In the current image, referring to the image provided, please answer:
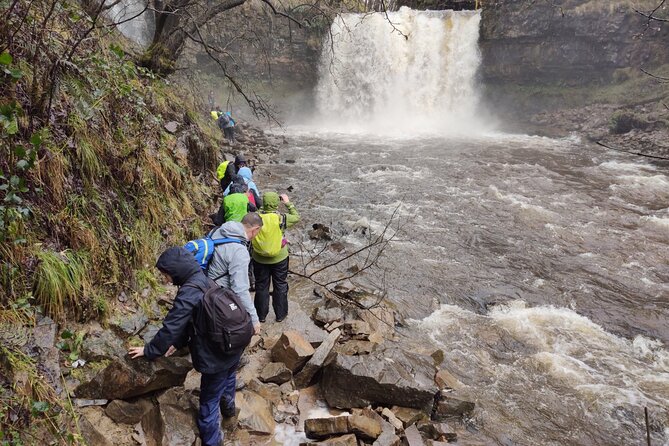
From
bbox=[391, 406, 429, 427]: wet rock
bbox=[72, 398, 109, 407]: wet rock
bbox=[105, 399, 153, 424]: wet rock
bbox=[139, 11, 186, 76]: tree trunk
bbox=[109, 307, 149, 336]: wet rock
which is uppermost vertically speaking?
bbox=[139, 11, 186, 76]: tree trunk

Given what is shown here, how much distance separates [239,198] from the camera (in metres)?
5.56

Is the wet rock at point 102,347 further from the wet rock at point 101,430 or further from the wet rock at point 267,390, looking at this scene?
the wet rock at point 267,390

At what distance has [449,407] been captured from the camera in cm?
432

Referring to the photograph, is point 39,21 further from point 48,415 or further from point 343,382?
point 343,382

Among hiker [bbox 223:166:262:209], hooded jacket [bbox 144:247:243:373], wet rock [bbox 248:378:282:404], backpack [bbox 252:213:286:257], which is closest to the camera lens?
hooded jacket [bbox 144:247:243:373]

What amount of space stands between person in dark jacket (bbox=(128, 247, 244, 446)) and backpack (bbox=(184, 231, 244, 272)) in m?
0.45

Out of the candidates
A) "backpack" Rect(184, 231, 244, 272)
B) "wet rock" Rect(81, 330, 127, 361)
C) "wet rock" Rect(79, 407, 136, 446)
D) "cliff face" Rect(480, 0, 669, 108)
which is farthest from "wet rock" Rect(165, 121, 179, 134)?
"cliff face" Rect(480, 0, 669, 108)

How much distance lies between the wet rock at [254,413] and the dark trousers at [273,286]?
5.18ft

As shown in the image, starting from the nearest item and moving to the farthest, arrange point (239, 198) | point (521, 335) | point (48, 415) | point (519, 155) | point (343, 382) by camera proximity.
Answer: point (48, 415) < point (343, 382) < point (239, 198) < point (521, 335) < point (519, 155)

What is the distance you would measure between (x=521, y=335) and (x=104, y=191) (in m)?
6.09

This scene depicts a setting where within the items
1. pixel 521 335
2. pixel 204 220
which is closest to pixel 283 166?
pixel 204 220

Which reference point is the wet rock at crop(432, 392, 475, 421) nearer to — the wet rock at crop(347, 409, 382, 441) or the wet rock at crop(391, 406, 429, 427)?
the wet rock at crop(391, 406, 429, 427)

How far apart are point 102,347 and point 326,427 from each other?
6.74 ft

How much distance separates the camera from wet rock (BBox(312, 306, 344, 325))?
18.7ft
